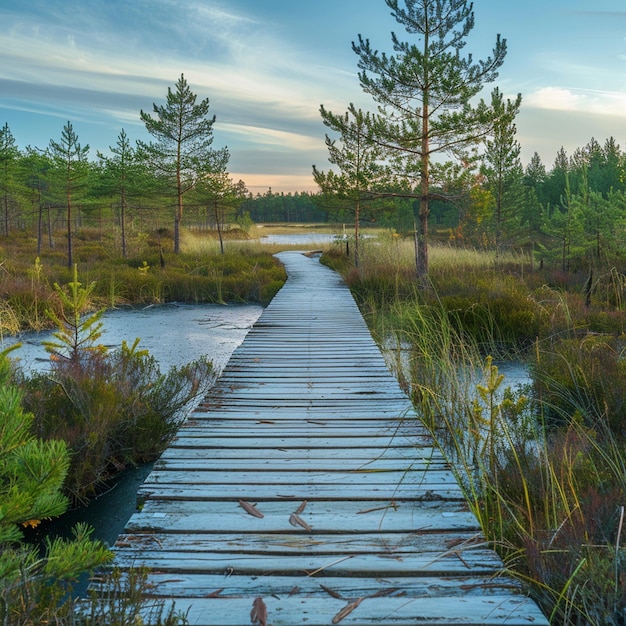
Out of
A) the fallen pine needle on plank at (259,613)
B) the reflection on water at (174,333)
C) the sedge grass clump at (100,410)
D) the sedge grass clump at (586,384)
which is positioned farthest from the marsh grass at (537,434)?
the reflection on water at (174,333)

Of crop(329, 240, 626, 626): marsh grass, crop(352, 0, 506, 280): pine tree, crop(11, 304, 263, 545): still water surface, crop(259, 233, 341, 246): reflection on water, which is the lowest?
crop(11, 304, 263, 545): still water surface

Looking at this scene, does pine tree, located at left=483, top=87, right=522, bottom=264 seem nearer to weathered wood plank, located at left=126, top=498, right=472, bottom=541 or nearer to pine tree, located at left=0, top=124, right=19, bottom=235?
weathered wood plank, located at left=126, top=498, right=472, bottom=541

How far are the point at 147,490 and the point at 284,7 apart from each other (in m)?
12.6

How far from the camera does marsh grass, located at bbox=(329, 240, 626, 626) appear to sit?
2.24 metres

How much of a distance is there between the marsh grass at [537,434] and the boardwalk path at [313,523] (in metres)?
0.21

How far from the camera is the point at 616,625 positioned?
1983 mm

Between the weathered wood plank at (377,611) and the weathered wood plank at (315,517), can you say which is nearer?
the weathered wood plank at (377,611)

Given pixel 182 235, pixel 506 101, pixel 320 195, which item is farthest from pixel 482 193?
pixel 182 235

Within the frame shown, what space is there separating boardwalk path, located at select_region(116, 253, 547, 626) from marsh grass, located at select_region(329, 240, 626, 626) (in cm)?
21

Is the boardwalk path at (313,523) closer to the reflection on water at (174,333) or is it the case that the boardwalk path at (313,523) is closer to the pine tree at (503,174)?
the reflection on water at (174,333)

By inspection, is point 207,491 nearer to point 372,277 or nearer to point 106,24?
point 372,277

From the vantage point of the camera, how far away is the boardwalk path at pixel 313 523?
1.95 metres

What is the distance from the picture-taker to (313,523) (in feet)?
8.29

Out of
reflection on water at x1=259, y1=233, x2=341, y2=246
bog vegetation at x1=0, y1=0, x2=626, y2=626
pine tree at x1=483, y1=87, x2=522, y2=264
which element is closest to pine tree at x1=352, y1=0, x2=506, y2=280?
bog vegetation at x1=0, y1=0, x2=626, y2=626
